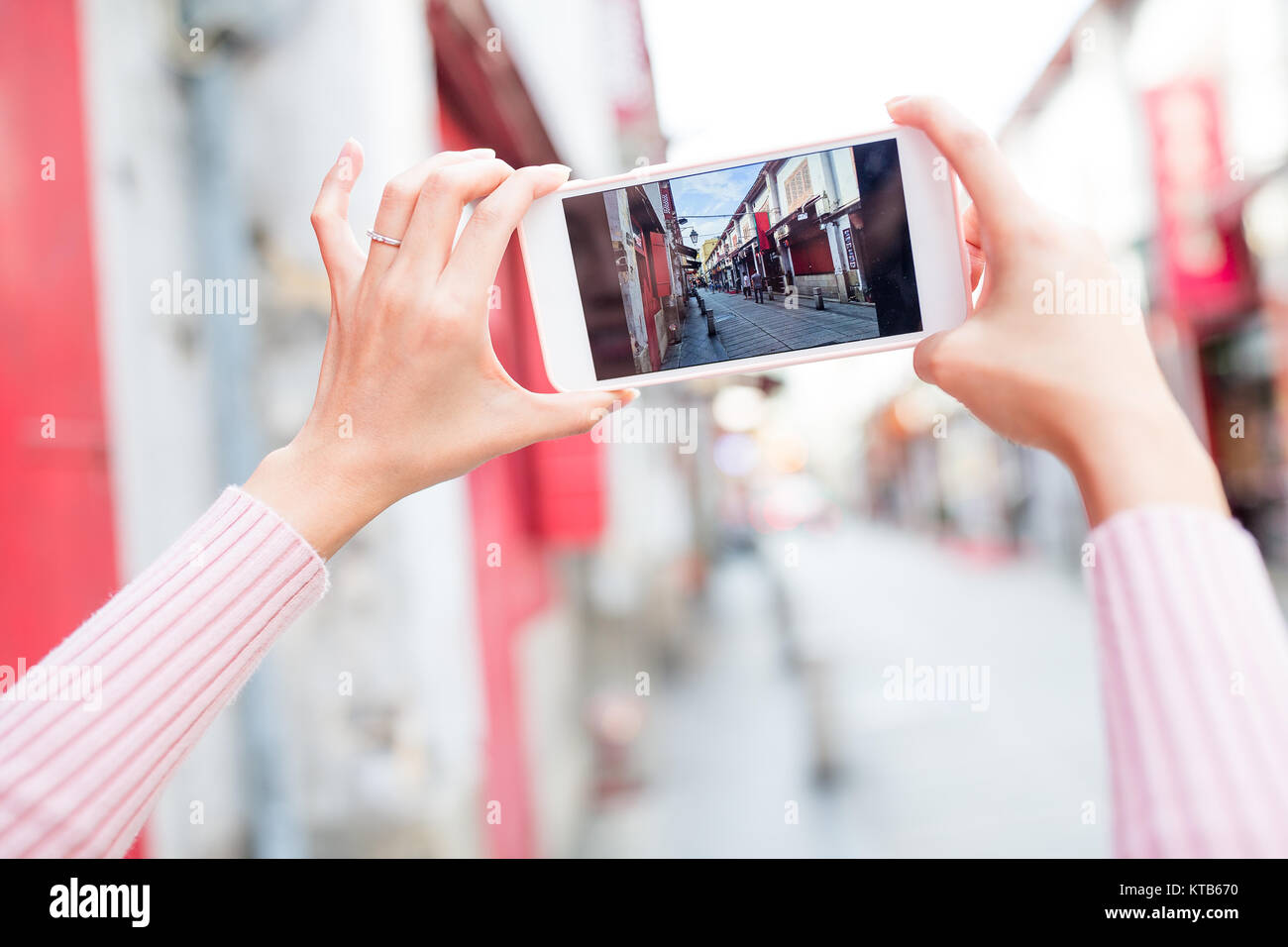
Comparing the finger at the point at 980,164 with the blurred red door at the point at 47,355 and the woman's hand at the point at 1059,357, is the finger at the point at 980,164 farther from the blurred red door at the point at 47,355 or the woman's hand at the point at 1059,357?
the blurred red door at the point at 47,355

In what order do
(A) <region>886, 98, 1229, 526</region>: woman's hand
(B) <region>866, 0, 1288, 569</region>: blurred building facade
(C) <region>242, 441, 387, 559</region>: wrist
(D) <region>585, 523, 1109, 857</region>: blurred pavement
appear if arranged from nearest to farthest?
(A) <region>886, 98, 1229, 526</region>: woman's hand < (C) <region>242, 441, 387, 559</region>: wrist < (D) <region>585, 523, 1109, 857</region>: blurred pavement < (B) <region>866, 0, 1288, 569</region>: blurred building facade

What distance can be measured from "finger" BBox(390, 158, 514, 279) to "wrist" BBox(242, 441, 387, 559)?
0.68 feet

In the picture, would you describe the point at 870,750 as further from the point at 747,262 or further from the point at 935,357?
the point at 935,357

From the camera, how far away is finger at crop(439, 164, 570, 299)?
2.81ft

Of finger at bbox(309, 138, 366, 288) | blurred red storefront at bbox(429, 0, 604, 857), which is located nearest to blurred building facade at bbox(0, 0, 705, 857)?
blurred red storefront at bbox(429, 0, 604, 857)

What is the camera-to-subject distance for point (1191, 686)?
56 cm

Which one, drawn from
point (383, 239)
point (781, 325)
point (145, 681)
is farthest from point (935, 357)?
point (145, 681)

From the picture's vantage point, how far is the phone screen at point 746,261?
1.07 metres

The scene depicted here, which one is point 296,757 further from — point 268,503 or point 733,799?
point 733,799

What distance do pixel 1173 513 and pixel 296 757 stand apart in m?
2.48

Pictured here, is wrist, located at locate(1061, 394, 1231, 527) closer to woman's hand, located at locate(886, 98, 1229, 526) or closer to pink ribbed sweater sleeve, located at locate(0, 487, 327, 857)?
woman's hand, located at locate(886, 98, 1229, 526)

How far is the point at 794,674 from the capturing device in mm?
7746

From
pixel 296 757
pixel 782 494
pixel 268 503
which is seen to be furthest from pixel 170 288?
pixel 782 494

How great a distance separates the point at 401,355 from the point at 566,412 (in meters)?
0.21
